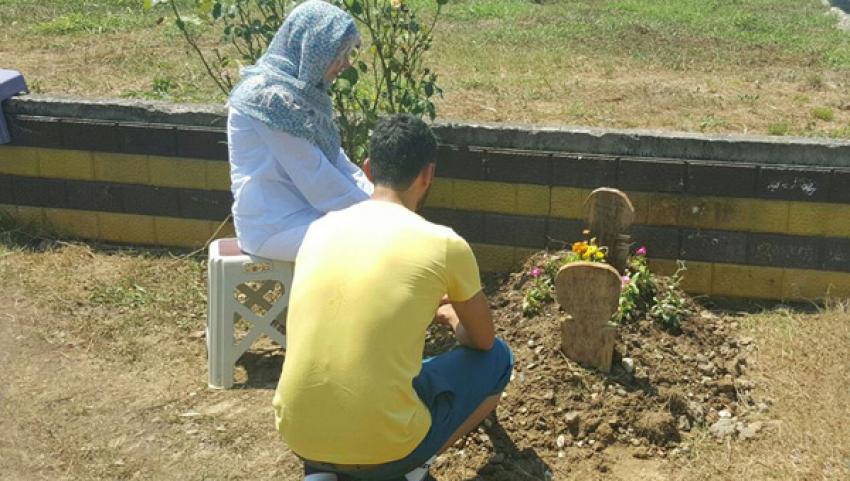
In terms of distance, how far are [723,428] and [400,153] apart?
5.50 feet

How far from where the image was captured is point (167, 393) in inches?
171

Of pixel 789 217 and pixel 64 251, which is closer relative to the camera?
pixel 789 217

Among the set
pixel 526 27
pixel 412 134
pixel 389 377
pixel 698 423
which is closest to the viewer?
pixel 389 377

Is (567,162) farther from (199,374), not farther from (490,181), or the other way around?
(199,374)

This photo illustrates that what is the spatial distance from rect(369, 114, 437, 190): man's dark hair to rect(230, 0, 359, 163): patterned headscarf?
0.94 meters

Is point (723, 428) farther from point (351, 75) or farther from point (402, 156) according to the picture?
point (351, 75)

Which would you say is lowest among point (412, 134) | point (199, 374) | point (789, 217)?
point (199, 374)

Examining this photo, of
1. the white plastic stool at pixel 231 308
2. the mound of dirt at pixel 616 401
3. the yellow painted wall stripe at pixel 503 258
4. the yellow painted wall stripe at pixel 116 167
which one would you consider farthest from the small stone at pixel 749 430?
the yellow painted wall stripe at pixel 116 167

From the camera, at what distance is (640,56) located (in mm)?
9312

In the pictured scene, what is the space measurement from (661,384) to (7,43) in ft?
27.2

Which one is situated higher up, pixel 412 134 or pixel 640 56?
pixel 412 134

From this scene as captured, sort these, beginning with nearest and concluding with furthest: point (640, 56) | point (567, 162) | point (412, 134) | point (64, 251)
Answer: point (412, 134)
point (567, 162)
point (64, 251)
point (640, 56)

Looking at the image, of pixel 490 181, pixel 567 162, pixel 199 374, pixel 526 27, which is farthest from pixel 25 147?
pixel 526 27

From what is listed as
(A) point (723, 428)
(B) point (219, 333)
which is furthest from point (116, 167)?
(A) point (723, 428)
